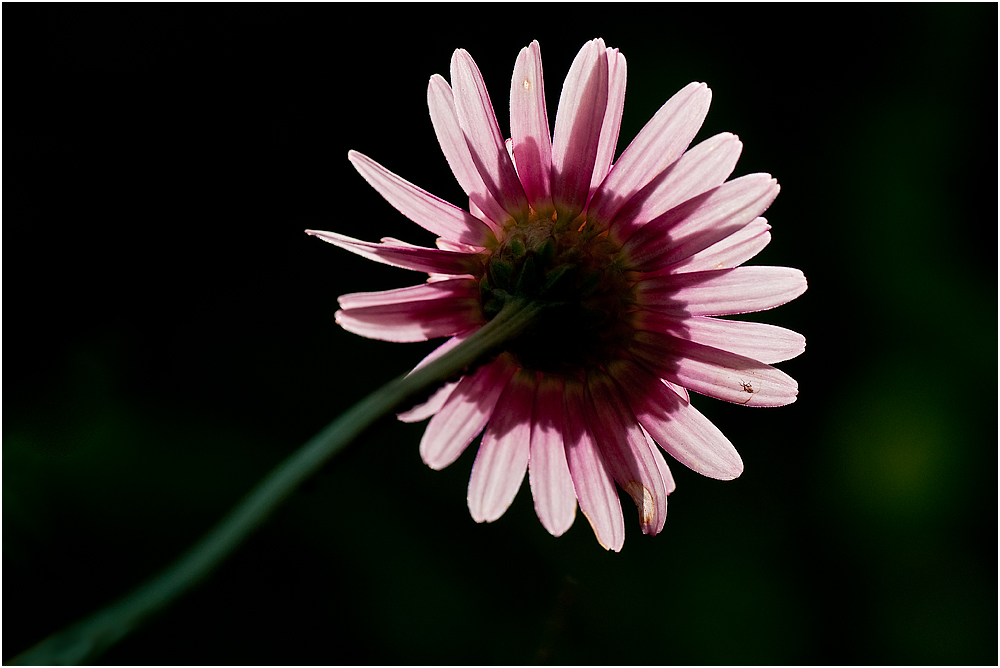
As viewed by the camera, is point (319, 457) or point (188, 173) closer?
point (319, 457)

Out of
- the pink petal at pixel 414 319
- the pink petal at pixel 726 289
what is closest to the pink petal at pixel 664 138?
the pink petal at pixel 726 289

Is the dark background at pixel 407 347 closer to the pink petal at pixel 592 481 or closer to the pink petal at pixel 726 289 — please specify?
the pink petal at pixel 592 481

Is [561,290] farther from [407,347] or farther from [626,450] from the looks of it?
[407,347]

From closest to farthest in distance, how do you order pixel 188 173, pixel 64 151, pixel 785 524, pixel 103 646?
1. pixel 103 646
2. pixel 64 151
3. pixel 188 173
4. pixel 785 524

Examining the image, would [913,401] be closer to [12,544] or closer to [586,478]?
[586,478]

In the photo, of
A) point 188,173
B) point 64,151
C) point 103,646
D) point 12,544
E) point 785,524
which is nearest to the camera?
point 103,646

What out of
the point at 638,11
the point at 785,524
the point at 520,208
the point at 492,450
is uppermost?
the point at 638,11

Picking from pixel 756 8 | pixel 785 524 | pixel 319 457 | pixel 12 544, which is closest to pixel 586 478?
pixel 319 457
